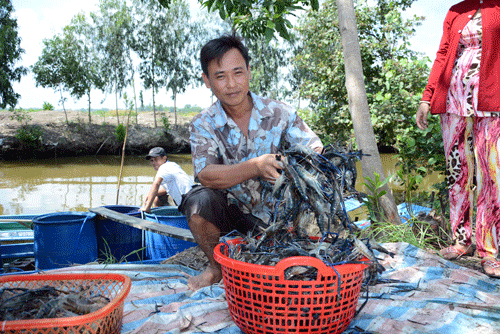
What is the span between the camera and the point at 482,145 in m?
2.14

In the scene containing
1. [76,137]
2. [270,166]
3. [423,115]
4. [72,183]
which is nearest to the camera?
[270,166]

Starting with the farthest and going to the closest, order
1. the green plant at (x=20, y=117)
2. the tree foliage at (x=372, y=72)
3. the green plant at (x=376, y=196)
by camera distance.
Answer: the green plant at (x=20, y=117) < the tree foliage at (x=372, y=72) < the green plant at (x=376, y=196)

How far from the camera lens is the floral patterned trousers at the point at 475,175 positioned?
210 cm

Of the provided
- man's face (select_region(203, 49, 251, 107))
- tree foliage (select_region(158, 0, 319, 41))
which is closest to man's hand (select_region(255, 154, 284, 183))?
man's face (select_region(203, 49, 251, 107))

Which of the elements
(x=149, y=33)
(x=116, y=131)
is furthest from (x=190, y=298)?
(x=149, y=33)

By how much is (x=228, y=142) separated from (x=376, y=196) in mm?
1533

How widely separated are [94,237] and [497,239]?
3.14m

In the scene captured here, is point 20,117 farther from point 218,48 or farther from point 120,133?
point 218,48

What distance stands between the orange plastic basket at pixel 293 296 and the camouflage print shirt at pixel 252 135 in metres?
0.75

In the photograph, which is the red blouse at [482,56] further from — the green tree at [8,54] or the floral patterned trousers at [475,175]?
the green tree at [8,54]

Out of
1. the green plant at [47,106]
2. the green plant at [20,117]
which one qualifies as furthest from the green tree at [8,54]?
the green plant at [47,106]

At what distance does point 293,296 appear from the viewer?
1.23 meters

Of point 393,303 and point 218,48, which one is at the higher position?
point 218,48

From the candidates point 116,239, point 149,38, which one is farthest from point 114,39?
point 116,239
